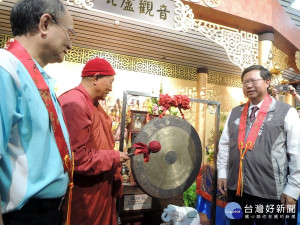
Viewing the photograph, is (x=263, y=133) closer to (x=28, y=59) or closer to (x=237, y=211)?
(x=237, y=211)

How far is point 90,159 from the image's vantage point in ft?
4.81

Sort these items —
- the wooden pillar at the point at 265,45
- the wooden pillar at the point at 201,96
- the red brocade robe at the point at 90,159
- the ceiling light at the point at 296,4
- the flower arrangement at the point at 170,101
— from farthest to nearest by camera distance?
1. the wooden pillar at the point at 201,96
2. the ceiling light at the point at 296,4
3. the wooden pillar at the point at 265,45
4. the flower arrangement at the point at 170,101
5. the red brocade robe at the point at 90,159

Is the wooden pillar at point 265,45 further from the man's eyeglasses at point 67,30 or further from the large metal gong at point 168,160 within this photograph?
the man's eyeglasses at point 67,30

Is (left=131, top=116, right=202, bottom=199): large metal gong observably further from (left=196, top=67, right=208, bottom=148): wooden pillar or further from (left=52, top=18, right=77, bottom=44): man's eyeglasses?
(left=196, top=67, right=208, bottom=148): wooden pillar

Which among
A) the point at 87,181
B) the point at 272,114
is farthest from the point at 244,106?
the point at 87,181

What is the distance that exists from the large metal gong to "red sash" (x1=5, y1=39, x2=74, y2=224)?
44.8 inches

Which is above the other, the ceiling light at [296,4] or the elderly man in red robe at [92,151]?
the ceiling light at [296,4]

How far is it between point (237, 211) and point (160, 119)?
1.08 meters

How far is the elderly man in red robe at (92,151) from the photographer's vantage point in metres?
1.48

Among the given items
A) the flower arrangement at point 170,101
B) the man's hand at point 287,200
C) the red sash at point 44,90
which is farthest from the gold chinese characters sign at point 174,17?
the man's hand at point 287,200

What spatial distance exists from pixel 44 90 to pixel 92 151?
2.41 feet

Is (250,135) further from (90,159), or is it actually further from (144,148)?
(90,159)

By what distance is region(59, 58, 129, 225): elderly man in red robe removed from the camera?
1479 mm

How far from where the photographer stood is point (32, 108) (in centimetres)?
79
